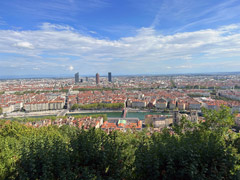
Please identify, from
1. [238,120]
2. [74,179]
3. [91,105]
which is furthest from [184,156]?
[91,105]

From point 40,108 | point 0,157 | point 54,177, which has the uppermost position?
point 54,177

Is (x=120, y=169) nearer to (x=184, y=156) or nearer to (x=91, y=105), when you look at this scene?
(x=184, y=156)

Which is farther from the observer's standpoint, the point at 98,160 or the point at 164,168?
the point at 98,160

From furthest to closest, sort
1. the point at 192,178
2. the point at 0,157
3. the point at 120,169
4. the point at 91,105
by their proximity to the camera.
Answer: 1. the point at 91,105
2. the point at 0,157
3. the point at 120,169
4. the point at 192,178

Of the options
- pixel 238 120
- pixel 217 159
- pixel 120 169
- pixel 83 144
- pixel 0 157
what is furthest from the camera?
pixel 238 120

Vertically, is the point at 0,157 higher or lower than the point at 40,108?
higher

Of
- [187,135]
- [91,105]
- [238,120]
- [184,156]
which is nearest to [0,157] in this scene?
[184,156]

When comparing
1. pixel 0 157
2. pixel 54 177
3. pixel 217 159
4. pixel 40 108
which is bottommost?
pixel 40 108

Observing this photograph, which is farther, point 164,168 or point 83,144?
point 83,144

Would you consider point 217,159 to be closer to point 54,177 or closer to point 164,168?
point 164,168
